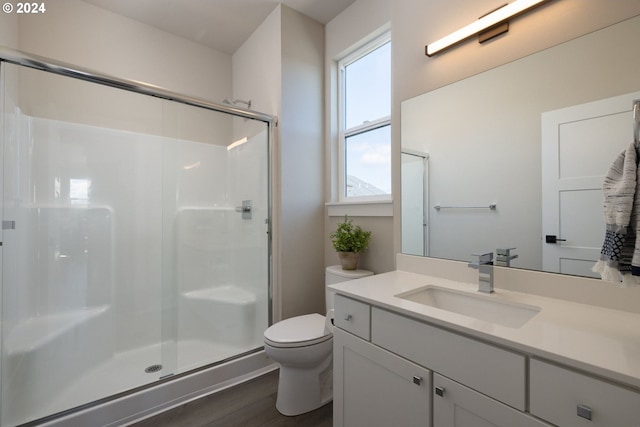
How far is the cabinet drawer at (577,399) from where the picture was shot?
57cm

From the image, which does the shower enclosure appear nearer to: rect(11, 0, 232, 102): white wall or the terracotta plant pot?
rect(11, 0, 232, 102): white wall

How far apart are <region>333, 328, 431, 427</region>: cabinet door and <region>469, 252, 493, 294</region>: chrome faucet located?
445 mm

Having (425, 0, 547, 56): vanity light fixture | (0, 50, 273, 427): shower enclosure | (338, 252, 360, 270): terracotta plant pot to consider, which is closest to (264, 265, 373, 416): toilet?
(338, 252, 360, 270): terracotta plant pot

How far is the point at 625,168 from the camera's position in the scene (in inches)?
28.4

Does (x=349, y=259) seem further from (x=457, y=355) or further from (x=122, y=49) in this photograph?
(x=122, y=49)

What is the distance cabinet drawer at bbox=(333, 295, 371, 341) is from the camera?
1082 mm

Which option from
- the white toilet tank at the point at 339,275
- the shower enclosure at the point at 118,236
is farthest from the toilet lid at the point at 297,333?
the shower enclosure at the point at 118,236

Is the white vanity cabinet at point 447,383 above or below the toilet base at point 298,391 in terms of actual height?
above

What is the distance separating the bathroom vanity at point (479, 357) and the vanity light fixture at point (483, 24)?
1.03 meters

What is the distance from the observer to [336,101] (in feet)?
7.74

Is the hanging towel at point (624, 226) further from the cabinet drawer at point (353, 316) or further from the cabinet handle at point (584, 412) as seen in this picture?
the cabinet drawer at point (353, 316)

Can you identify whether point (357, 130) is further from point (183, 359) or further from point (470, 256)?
point (183, 359)

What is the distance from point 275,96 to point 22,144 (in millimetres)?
1541

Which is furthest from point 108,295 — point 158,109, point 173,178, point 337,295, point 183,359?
point 337,295
